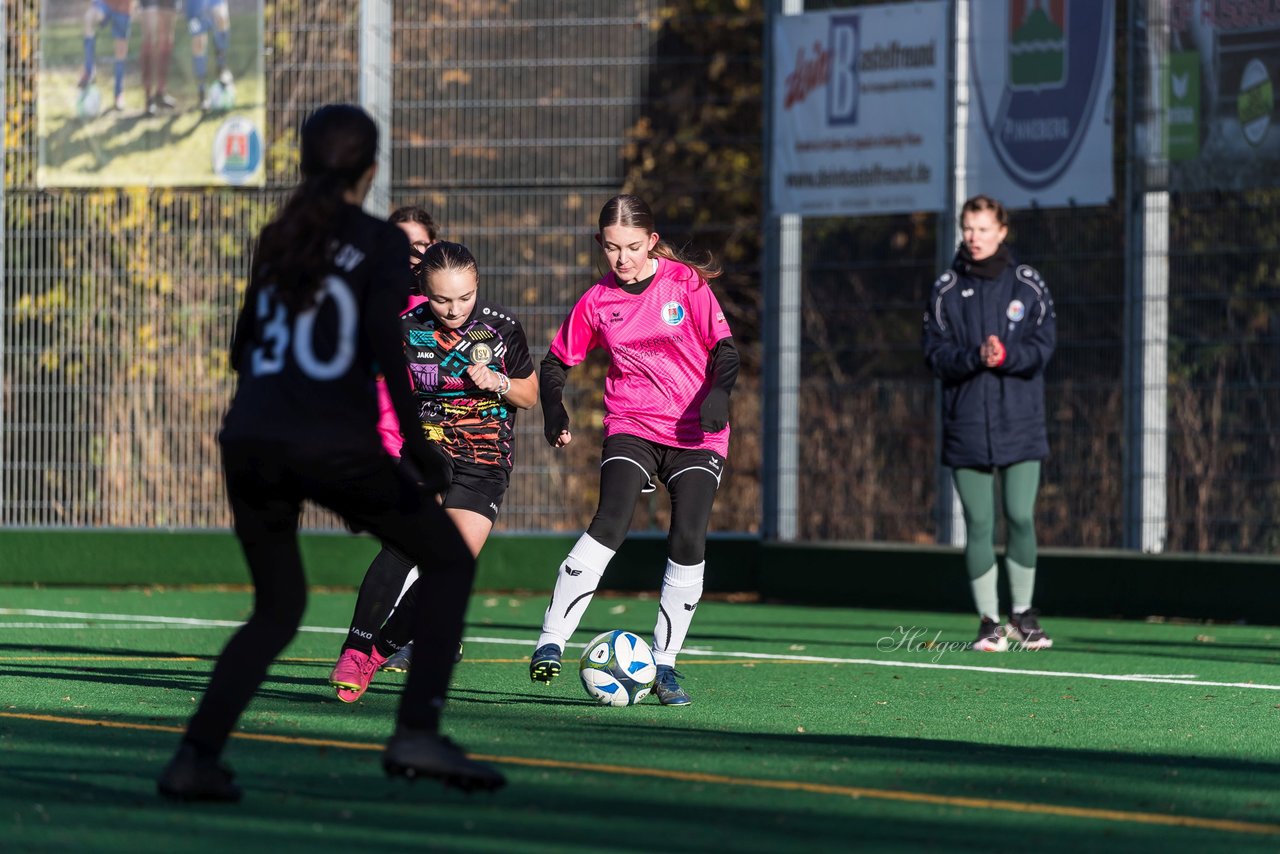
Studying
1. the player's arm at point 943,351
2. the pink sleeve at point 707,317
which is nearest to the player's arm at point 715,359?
the pink sleeve at point 707,317

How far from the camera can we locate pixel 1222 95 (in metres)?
12.7

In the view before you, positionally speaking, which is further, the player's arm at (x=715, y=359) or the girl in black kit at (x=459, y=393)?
the girl in black kit at (x=459, y=393)

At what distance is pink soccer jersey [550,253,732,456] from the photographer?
7.78 metres

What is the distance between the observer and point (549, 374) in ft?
26.0

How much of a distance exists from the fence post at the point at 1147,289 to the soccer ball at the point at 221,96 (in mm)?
6489

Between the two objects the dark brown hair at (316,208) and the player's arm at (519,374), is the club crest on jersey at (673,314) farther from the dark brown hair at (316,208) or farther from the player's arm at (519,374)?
the dark brown hair at (316,208)

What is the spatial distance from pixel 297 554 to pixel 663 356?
2784 mm

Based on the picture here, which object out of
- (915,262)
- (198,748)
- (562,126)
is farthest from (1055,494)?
(198,748)

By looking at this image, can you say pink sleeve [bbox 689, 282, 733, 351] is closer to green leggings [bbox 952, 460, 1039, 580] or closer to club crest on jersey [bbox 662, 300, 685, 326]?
club crest on jersey [bbox 662, 300, 685, 326]

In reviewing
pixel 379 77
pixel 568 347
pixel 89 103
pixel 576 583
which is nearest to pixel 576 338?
pixel 568 347

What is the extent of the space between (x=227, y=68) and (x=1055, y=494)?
6776 mm

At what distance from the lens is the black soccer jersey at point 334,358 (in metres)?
4.94

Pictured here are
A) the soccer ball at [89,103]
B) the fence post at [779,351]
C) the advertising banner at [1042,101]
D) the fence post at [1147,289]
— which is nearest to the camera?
the fence post at [1147,289]

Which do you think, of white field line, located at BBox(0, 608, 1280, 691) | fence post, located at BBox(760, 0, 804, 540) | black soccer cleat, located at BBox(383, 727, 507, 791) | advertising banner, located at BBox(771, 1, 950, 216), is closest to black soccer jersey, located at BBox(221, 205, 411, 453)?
black soccer cleat, located at BBox(383, 727, 507, 791)
